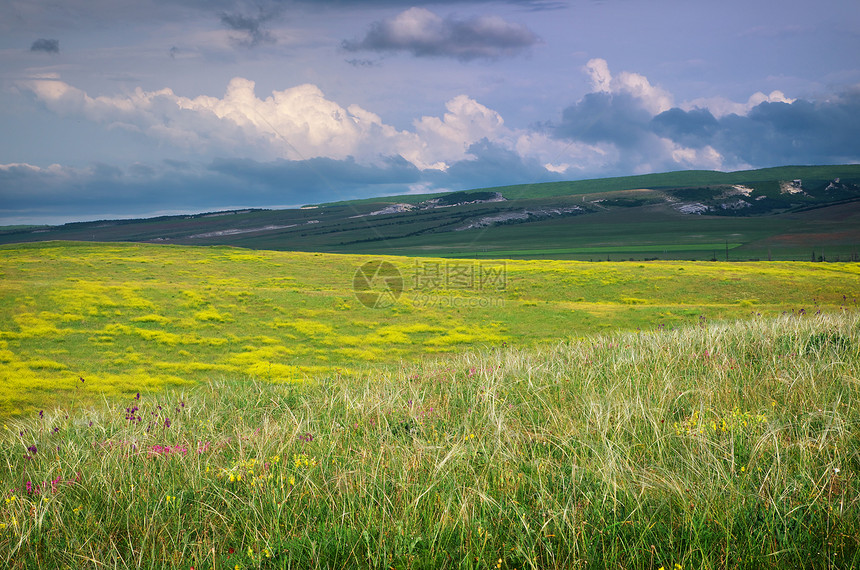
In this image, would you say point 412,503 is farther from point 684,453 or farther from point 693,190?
point 693,190

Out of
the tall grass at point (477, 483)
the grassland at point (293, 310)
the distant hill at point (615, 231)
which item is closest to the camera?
the tall grass at point (477, 483)

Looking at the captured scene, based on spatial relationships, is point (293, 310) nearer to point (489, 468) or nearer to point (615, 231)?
point (489, 468)

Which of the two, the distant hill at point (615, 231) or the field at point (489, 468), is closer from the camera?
the field at point (489, 468)

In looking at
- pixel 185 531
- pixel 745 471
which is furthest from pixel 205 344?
pixel 745 471

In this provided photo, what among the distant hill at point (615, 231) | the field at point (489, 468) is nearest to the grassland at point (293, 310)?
the field at point (489, 468)

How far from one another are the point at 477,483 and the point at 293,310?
26.8m

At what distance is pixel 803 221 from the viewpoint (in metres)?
130

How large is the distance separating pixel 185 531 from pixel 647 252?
363ft

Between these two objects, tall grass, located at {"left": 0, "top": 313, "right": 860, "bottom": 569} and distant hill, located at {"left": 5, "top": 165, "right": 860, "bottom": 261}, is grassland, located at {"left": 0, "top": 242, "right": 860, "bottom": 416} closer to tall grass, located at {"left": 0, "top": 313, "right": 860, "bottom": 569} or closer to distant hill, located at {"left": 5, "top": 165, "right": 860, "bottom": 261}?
tall grass, located at {"left": 0, "top": 313, "right": 860, "bottom": 569}

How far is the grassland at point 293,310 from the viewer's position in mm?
17500

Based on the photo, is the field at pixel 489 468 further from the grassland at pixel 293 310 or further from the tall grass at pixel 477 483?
the grassland at pixel 293 310

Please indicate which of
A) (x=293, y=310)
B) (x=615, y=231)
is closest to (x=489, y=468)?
(x=293, y=310)

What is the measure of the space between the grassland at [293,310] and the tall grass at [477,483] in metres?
4.62

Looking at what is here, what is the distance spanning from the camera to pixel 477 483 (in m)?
3.63
